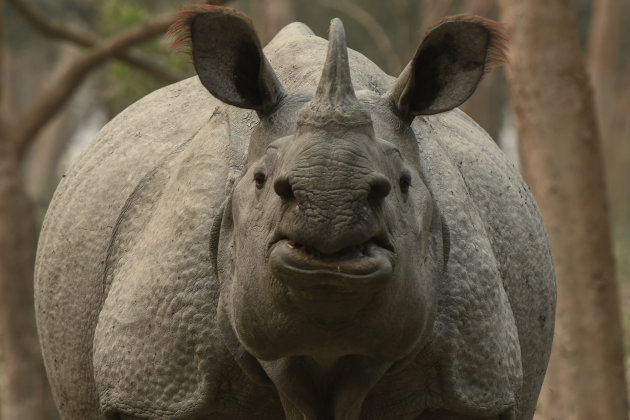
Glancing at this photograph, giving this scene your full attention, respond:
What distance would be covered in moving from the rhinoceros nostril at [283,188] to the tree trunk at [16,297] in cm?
769

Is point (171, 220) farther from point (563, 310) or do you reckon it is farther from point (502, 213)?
point (563, 310)

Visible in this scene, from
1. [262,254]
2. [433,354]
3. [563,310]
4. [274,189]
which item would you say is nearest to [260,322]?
[262,254]

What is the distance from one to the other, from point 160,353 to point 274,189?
1145mm

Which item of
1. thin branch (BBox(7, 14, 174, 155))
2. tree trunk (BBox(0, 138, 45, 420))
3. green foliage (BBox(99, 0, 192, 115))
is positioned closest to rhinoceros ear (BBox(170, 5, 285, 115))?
thin branch (BBox(7, 14, 174, 155))

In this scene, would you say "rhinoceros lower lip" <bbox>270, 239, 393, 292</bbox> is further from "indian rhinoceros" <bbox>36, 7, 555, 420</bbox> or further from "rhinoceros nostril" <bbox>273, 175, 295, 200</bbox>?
"rhinoceros nostril" <bbox>273, 175, 295, 200</bbox>

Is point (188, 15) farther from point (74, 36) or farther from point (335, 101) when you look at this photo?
point (74, 36)

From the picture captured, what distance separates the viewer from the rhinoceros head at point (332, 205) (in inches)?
122

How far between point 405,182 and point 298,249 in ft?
1.77

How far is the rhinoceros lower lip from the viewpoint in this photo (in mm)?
3074

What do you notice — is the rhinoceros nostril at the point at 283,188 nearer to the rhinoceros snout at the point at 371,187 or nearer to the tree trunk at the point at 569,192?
the rhinoceros snout at the point at 371,187

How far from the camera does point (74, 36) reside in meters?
11.8

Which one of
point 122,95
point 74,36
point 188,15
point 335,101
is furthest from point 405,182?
point 122,95

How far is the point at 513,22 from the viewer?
7.78 metres

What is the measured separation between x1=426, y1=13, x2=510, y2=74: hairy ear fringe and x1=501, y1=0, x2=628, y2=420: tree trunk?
3767 mm
